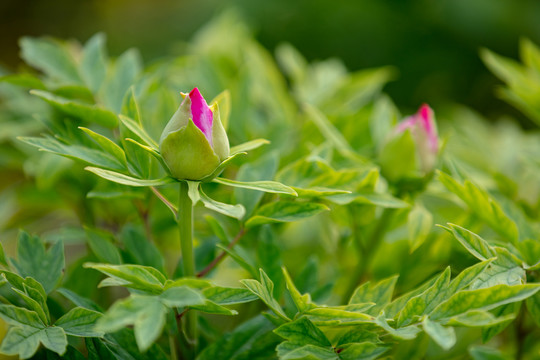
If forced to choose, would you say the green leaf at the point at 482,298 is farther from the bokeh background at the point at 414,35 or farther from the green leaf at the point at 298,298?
the bokeh background at the point at 414,35

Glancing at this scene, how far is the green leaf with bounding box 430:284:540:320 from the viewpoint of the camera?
40cm

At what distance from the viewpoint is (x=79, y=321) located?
427mm

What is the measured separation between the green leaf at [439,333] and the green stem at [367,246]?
20 cm

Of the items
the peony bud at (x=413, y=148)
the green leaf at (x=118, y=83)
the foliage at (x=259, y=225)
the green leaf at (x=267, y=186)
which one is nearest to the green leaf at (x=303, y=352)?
the foliage at (x=259, y=225)

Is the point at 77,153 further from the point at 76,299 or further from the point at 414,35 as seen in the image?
the point at 414,35

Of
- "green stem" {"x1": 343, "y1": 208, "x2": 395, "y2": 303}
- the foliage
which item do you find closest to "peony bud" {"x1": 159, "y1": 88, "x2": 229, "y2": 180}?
the foliage

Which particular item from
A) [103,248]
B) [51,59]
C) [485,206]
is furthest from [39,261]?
[485,206]

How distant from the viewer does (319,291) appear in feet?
1.74

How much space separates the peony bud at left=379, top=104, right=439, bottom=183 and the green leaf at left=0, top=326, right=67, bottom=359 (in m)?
0.34

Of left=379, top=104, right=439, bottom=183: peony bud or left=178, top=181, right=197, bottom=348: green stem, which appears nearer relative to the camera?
left=178, top=181, right=197, bottom=348: green stem

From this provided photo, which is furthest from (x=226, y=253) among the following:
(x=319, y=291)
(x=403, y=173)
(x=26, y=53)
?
(x=26, y=53)

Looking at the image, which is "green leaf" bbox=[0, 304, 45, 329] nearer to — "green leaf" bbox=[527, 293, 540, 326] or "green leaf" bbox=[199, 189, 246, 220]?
"green leaf" bbox=[199, 189, 246, 220]

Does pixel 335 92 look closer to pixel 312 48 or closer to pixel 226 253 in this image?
pixel 226 253

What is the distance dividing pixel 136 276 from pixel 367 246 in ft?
0.98
